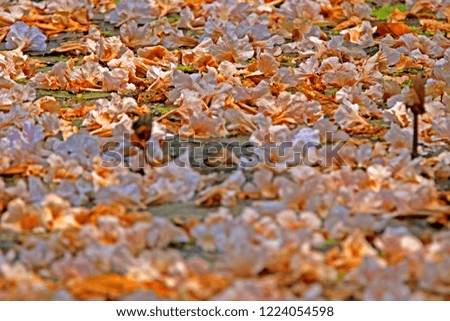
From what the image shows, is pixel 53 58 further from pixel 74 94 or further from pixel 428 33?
pixel 428 33

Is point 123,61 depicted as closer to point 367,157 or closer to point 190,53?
point 190,53

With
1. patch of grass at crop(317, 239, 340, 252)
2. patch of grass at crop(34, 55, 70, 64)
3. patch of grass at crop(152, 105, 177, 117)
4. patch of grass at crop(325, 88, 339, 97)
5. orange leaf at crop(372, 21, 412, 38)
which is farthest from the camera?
orange leaf at crop(372, 21, 412, 38)

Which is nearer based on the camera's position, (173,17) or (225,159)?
(225,159)

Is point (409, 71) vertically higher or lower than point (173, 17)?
higher

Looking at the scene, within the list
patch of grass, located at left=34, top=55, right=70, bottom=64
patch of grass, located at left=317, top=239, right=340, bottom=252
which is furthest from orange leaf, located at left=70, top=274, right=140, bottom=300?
patch of grass, located at left=34, top=55, right=70, bottom=64

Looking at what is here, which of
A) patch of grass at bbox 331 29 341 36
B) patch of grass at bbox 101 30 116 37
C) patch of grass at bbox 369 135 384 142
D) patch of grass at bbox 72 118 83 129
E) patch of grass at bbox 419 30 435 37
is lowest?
patch of grass at bbox 101 30 116 37

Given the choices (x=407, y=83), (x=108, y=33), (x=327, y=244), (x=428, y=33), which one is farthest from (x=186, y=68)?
(x=327, y=244)

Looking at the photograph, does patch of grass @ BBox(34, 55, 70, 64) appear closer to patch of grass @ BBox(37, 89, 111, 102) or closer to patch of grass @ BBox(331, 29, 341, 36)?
patch of grass @ BBox(37, 89, 111, 102)
